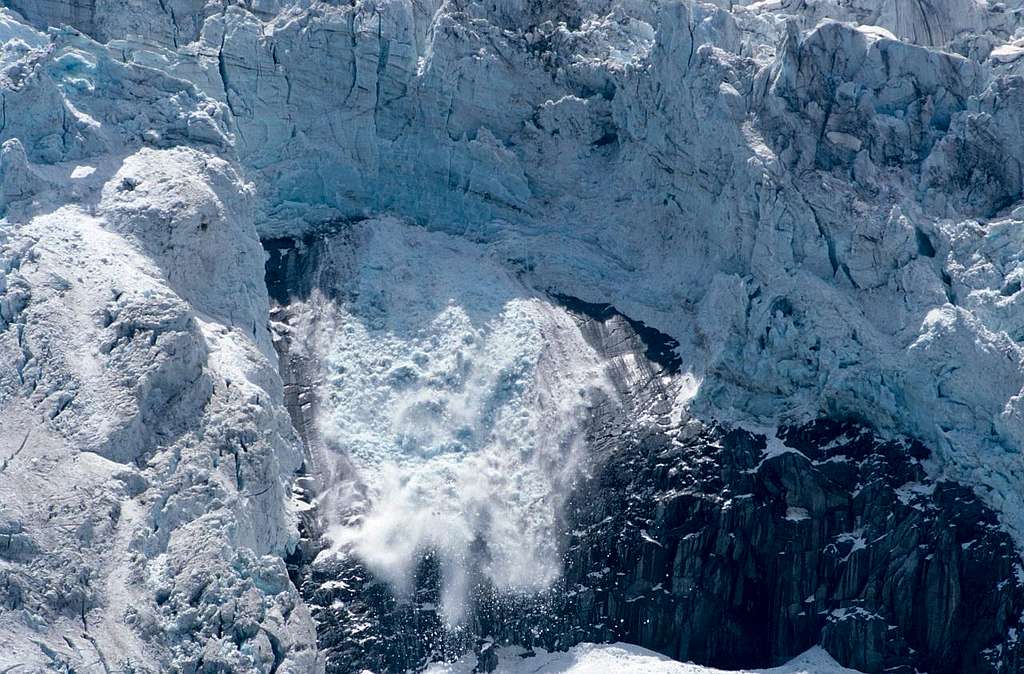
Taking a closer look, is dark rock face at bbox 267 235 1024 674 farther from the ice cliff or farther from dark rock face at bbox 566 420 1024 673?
the ice cliff

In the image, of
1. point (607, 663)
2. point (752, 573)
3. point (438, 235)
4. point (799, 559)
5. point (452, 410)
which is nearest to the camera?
point (607, 663)

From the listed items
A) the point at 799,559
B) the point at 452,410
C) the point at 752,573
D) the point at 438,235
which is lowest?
the point at 752,573

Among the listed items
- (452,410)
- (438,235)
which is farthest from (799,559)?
(438,235)

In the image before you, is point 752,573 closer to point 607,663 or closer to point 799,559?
point 799,559

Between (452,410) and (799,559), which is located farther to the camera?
(452,410)

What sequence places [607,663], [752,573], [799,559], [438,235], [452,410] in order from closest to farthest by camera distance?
1. [607,663]
2. [799,559]
3. [752,573]
4. [452,410]
5. [438,235]

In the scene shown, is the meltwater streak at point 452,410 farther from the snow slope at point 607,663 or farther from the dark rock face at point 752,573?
the snow slope at point 607,663

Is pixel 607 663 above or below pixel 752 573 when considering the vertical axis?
below
